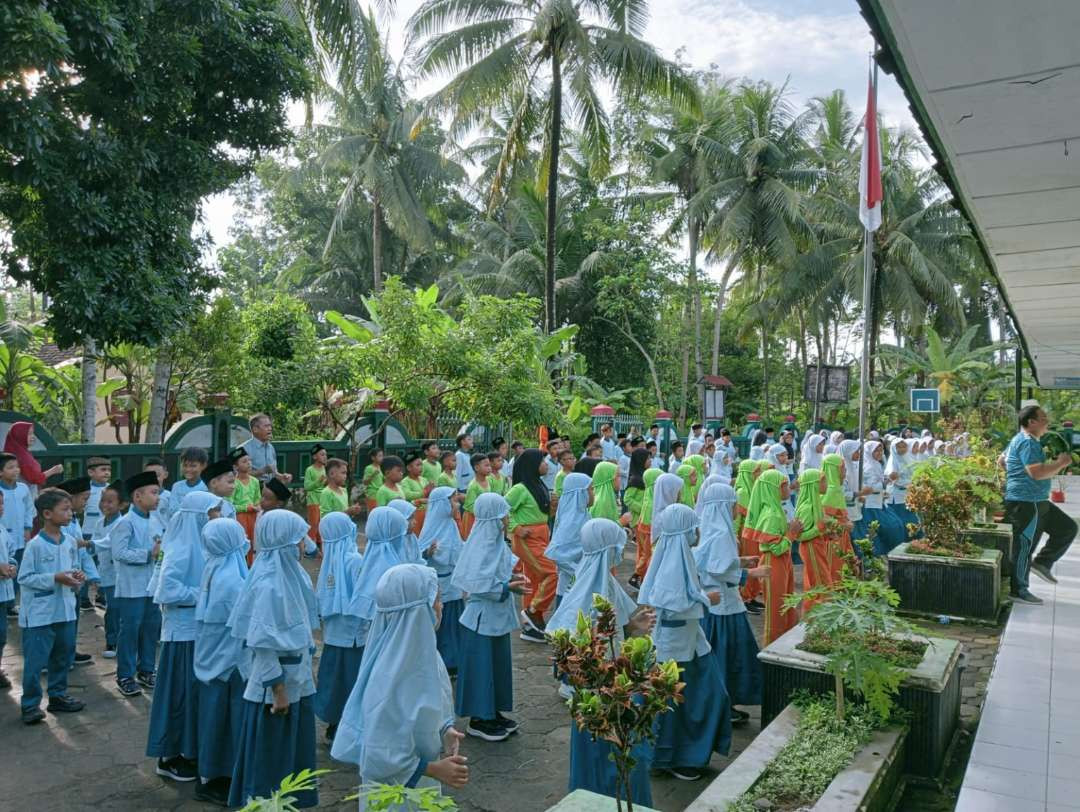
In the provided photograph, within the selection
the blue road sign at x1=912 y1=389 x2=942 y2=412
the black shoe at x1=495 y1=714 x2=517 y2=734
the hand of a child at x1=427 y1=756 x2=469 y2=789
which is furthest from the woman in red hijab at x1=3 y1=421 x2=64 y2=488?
the blue road sign at x1=912 y1=389 x2=942 y2=412

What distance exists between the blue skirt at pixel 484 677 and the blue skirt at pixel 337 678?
0.72 meters

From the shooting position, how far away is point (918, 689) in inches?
186

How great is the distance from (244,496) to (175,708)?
4511mm

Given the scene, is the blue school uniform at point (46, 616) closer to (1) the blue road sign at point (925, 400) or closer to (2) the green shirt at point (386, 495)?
(2) the green shirt at point (386, 495)

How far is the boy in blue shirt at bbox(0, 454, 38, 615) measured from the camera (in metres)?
7.22

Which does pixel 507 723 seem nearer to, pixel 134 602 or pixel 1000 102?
pixel 134 602

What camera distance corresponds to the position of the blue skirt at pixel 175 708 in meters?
4.82

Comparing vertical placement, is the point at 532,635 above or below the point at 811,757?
below

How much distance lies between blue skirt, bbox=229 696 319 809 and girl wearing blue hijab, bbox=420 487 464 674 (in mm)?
1964

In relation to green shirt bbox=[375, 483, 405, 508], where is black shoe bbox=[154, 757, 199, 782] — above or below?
below

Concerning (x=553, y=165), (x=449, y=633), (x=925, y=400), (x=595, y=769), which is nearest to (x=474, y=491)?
(x=449, y=633)

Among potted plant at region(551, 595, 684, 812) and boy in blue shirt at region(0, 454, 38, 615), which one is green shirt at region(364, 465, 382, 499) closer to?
boy in blue shirt at region(0, 454, 38, 615)

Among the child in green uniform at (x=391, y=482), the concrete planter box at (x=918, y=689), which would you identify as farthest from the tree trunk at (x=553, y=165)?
the concrete planter box at (x=918, y=689)

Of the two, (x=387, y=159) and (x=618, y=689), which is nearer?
(x=618, y=689)
